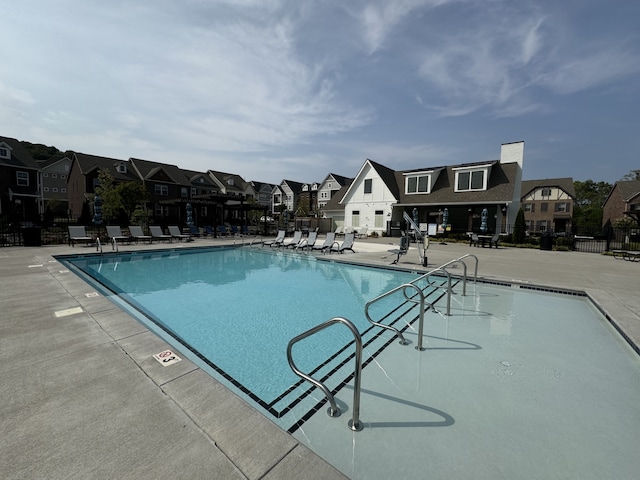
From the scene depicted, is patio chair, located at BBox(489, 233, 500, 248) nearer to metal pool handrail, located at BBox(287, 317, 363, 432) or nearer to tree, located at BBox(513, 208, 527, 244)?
tree, located at BBox(513, 208, 527, 244)

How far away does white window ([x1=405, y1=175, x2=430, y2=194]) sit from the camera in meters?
27.0

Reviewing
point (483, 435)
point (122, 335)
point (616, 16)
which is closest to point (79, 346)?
point (122, 335)

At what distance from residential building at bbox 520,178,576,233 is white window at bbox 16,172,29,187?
62.4 m

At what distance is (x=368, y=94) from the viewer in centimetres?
1388

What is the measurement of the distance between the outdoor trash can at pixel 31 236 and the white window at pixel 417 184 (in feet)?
89.5

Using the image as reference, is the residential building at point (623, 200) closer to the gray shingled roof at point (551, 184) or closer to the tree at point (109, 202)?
the gray shingled roof at point (551, 184)

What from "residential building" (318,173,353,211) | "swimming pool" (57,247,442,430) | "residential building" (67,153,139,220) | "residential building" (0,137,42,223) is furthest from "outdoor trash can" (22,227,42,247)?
"residential building" (318,173,353,211)

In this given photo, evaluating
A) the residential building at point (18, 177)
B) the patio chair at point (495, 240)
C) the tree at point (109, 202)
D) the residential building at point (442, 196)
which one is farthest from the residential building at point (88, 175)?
the patio chair at point (495, 240)

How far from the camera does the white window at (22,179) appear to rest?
1198 inches

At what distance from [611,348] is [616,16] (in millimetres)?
10354

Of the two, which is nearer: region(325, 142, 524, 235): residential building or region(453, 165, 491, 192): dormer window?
region(325, 142, 524, 235): residential building

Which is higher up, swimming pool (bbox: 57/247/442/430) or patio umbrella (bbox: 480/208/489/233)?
patio umbrella (bbox: 480/208/489/233)

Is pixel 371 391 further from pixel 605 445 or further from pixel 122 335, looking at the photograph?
pixel 122 335

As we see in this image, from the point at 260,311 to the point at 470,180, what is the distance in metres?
24.2
